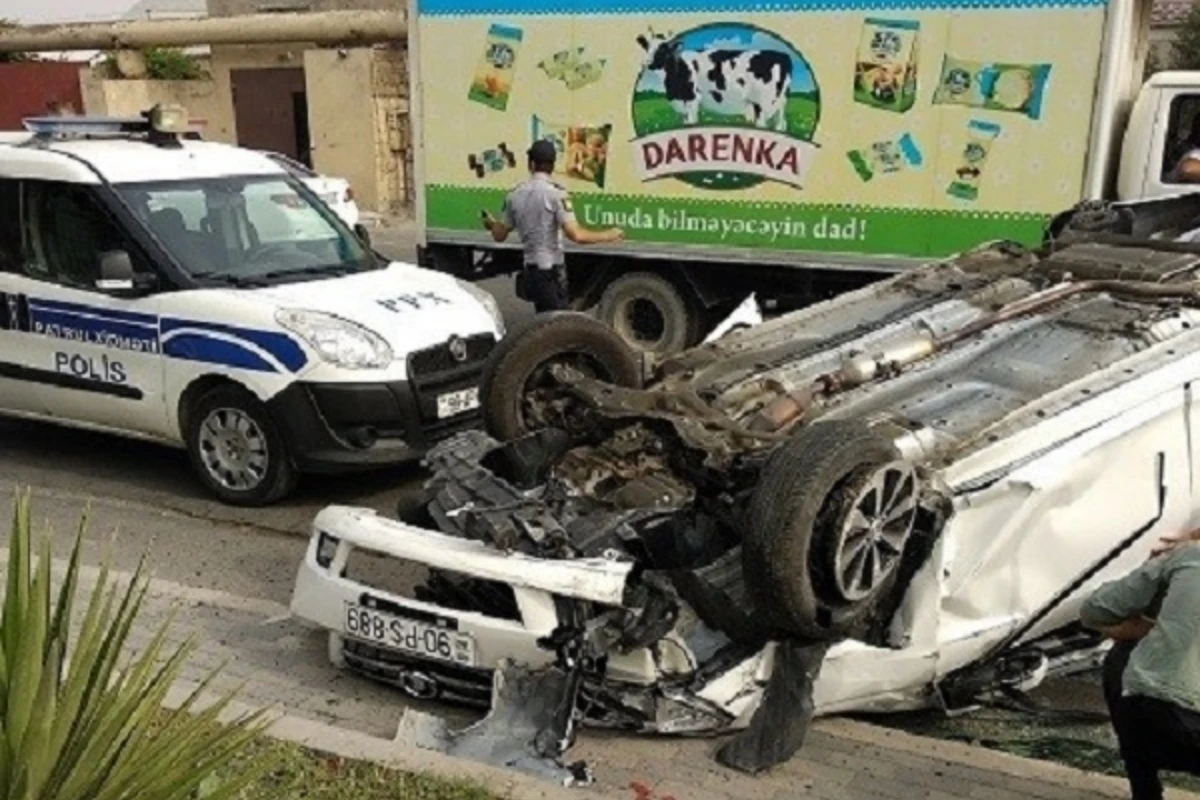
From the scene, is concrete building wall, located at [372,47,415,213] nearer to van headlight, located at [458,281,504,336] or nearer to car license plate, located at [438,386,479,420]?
van headlight, located at [458,281,504,336]

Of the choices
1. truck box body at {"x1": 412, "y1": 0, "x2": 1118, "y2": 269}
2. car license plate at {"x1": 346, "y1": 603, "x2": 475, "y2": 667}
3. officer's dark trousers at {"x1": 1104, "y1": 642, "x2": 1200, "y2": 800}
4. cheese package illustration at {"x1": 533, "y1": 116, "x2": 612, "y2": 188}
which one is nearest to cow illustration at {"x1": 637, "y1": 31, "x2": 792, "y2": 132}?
truck box body at {"x1": 412, "y1": 0, "x2": 1118, "y2": 269}

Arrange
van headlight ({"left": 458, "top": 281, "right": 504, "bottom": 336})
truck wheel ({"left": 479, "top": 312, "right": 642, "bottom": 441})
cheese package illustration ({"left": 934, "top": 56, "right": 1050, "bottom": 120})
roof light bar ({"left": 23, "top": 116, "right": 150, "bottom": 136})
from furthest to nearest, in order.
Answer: cheese package illustration ({"left": 934, "top": 56, "right": 1050, "bottom": 120}) < roof light bar ({"left": 23, "top": 116, "right": 150, "bottom": 136}) < van headlight ({"left": 458, "top": 281, "right": 504, "bottom": 336}) < truck wheel ({"left": 479, "top": 312, "right": 642, "bottom": 441})

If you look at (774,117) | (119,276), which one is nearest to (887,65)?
(774,117)

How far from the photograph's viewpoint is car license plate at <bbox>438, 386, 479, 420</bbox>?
259 inches

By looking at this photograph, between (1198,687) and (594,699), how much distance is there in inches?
69.4

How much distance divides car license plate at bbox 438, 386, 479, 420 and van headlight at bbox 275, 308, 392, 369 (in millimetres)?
369

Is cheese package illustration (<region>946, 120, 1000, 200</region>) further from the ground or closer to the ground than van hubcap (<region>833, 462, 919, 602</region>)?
further from the ground

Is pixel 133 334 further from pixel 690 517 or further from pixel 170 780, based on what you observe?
pixel 170 780

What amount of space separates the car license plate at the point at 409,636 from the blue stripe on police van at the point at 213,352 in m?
2.33

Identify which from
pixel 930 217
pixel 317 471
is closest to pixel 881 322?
pixel 317 471

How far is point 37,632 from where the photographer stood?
2467 millimetres

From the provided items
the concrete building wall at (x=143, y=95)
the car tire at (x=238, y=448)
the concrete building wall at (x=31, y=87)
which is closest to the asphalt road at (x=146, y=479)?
the car tire at (x=238, y=448)

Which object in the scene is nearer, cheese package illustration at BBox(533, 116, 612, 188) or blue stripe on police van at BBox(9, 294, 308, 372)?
blue stripe on police van at BBox(9, 294, 308, 372)

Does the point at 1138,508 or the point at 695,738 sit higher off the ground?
the point at 1138,508
